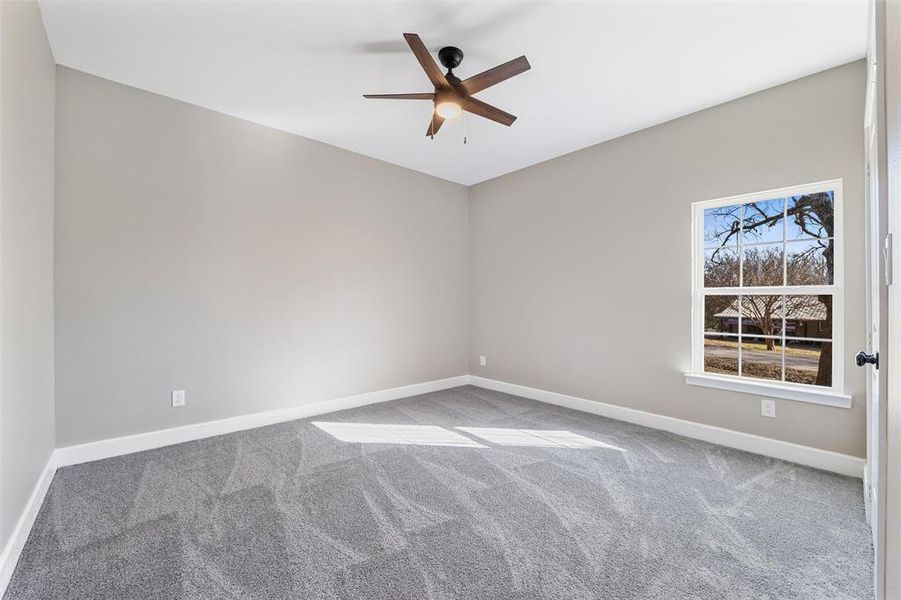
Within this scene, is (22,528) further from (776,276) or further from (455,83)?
(776,276)

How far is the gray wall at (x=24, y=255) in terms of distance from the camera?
5.58ft

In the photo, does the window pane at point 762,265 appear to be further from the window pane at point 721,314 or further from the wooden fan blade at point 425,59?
the wooden fan blade at point 425,59

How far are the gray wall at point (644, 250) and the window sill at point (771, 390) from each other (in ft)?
0.16

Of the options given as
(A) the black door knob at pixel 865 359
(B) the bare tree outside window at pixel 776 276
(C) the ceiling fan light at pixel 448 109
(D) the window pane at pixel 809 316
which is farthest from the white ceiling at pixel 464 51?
(A) the black door knob at pixel 865 359

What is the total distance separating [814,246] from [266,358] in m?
4.31

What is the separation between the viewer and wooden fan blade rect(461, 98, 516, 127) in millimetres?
2521

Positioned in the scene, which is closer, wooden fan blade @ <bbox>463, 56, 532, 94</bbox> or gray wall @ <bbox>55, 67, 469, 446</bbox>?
wooden fan blade @ <bbox>463, 56, 532, 94</bbox>

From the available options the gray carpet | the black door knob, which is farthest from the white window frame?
the black door knob

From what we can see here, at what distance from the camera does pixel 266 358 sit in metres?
3.58

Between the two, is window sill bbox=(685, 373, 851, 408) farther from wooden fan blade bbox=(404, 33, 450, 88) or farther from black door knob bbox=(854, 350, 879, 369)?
wooden fan blade bbox=(404, 33, 450, 88)

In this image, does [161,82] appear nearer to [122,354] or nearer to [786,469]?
[122,354]

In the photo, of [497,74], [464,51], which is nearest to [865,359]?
[497,74]

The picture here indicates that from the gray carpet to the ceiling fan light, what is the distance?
7.55 ft

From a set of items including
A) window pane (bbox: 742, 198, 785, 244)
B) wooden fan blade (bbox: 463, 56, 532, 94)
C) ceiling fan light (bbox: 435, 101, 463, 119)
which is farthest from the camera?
window pane (bbox: 742, 198, 785, 244)
